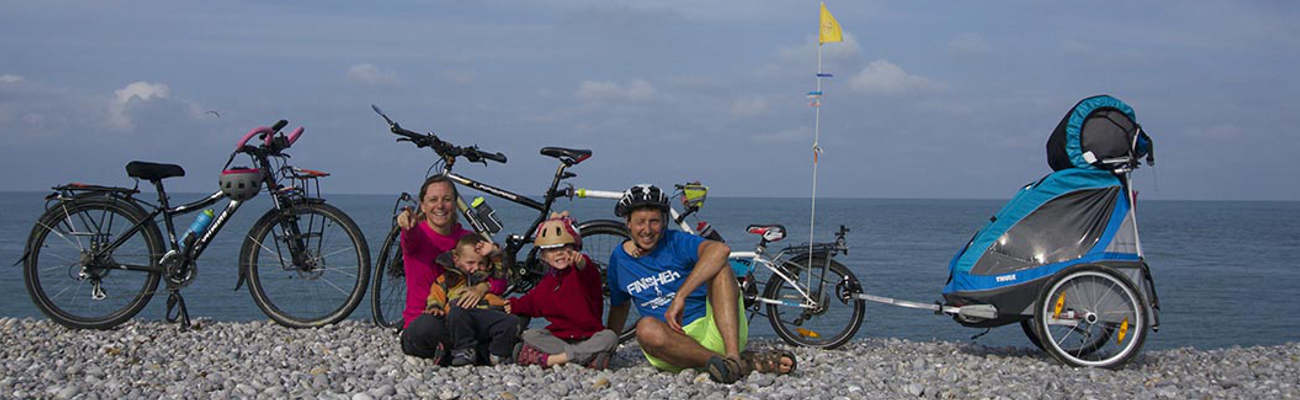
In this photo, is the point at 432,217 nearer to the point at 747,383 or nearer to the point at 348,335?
the point at 348,335

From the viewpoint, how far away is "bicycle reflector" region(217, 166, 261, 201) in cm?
783

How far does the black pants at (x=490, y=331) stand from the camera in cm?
650

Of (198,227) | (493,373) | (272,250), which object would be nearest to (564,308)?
(493,373)

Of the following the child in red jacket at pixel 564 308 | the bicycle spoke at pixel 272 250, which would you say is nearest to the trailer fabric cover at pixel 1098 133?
the child in red jacket at pixel 564 308

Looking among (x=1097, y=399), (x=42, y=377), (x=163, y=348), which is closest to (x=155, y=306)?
(x=163, y=348)

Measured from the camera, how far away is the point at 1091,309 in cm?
704

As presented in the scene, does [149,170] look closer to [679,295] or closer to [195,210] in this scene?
[195,210]

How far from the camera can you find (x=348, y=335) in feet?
26.1

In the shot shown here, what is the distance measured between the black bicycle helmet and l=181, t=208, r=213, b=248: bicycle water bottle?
3622 mm

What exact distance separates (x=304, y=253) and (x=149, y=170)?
4.30 ft

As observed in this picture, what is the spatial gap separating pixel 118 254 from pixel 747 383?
5.15 metres

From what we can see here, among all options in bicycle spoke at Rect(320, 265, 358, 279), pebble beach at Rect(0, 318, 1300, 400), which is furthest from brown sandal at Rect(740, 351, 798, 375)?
bicycle spoke at Rect(320, 265, 358, 279)

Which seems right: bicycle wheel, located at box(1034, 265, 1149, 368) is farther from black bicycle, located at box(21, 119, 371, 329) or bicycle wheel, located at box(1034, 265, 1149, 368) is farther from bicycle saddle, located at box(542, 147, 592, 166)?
black bicycle, located at box(21, 119, 371, 329)

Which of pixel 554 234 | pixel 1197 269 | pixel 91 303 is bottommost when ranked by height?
pixel 1197 269
